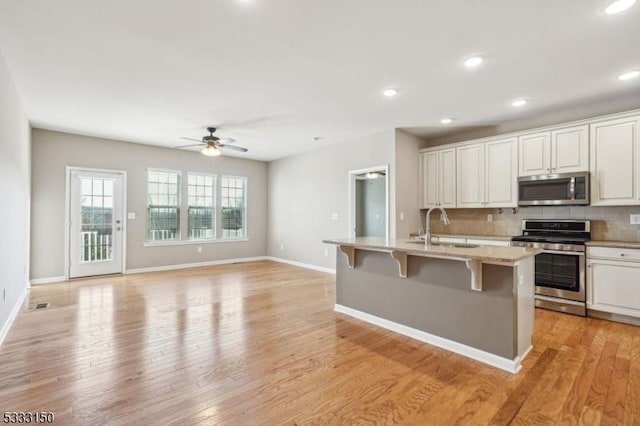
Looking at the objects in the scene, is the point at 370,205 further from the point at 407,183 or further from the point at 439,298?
the point at 439,298

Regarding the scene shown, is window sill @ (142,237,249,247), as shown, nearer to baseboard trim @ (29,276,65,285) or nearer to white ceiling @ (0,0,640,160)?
baseboard trim @ (29,276,65,285)

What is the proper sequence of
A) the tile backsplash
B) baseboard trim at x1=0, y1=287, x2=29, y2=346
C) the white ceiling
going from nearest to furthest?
1. the white ceiling
2. baseboard trim at x1=0, y1=287, x2=29, y2=346
3. the tile backsplash

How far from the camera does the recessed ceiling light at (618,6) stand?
215 cm

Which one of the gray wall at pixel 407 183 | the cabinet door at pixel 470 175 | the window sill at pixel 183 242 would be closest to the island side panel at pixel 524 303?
the cabinet door at pixel 470 175

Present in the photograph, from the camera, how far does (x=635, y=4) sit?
2178 mm

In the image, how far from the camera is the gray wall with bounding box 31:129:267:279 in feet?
17.9

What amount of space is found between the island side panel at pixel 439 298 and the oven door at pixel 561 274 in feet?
6.70

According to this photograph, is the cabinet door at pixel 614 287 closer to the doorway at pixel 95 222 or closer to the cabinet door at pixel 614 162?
the cabinet door at pixel 614 162

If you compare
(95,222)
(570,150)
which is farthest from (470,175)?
(95,222)

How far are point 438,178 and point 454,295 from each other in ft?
10.1

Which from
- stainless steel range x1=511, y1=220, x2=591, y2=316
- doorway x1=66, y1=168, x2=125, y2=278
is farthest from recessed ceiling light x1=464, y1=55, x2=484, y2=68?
doorway x1=66, y1=168, x2=125, y2=278

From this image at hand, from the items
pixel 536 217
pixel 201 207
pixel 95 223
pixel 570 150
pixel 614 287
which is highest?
pixel 570 150

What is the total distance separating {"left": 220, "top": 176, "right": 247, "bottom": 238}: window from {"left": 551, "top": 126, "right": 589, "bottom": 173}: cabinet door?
6.38 m

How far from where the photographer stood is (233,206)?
7.94 meters
